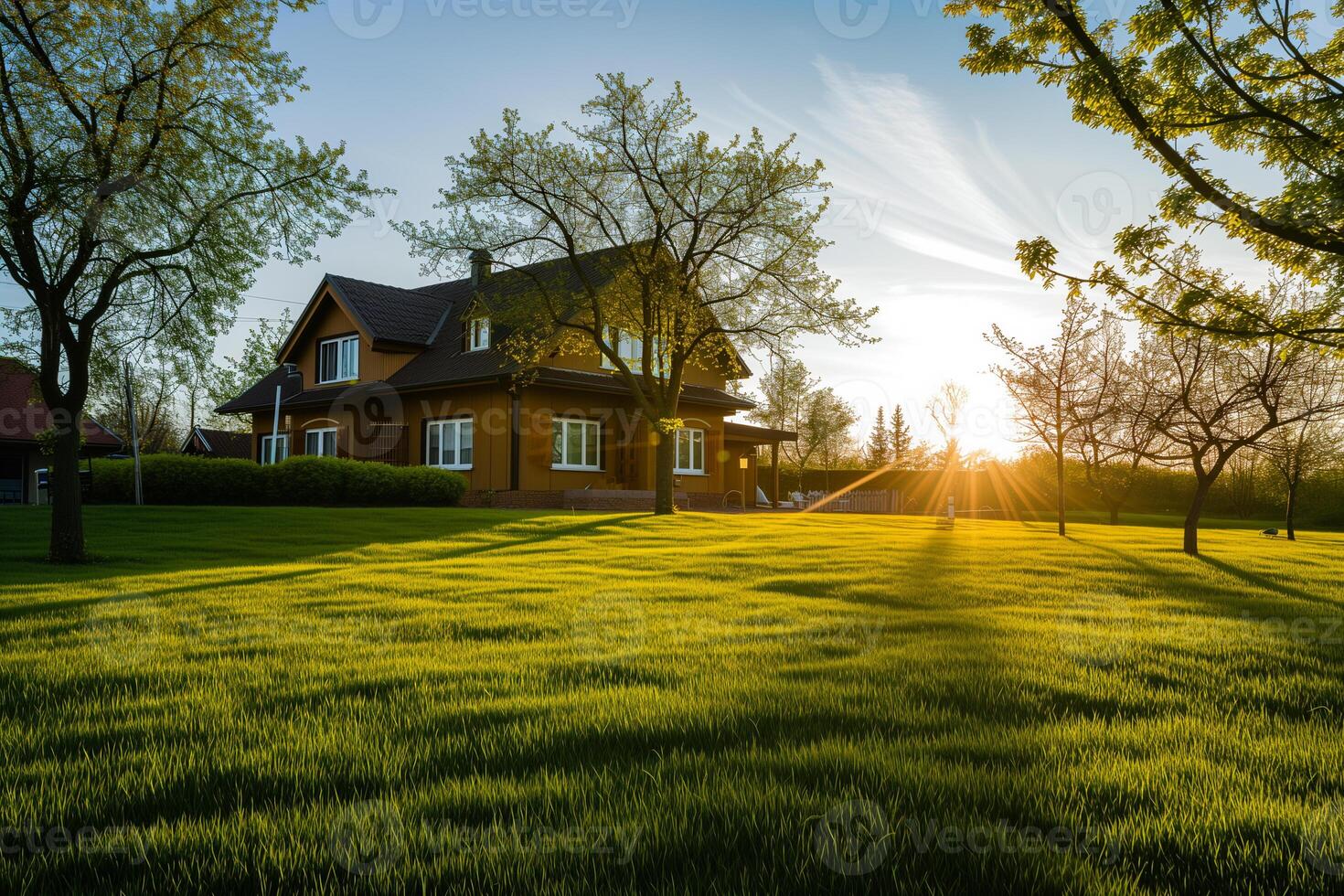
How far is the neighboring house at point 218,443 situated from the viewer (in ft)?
153

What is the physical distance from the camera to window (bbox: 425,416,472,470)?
26.6 meters

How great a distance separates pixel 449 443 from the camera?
2708 centimetres

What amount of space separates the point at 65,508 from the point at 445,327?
68.5 ft

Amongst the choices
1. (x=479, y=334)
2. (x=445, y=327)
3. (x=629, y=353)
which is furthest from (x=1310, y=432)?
(x=445, y=327)

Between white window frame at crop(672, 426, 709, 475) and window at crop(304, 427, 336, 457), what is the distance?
41.0 ft

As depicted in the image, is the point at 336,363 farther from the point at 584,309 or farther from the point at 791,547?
the point at 791,547

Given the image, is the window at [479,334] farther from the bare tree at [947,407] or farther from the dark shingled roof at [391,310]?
the bare tree at [947,407]

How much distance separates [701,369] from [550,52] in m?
20.6

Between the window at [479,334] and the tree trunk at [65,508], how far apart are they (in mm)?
17112

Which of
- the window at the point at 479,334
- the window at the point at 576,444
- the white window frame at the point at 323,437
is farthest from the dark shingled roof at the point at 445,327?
the window at the point at 576,444

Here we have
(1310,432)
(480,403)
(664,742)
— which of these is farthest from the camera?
(1310,432)

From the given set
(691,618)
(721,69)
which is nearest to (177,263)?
(721,69)

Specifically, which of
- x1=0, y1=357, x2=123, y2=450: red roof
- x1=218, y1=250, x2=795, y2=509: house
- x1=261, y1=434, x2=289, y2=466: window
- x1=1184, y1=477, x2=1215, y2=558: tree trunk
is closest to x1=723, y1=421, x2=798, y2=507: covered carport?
x1=218, y1=250, x2=795, y2=509: house

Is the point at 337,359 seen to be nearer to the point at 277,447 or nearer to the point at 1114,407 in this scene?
the point at 277,447
